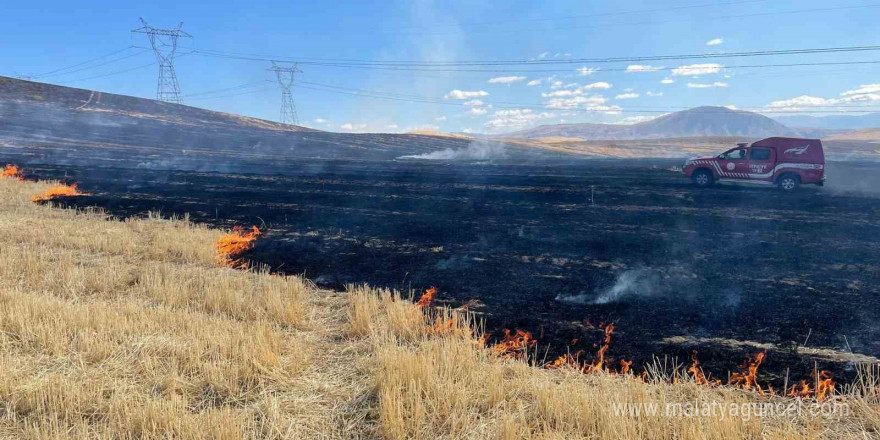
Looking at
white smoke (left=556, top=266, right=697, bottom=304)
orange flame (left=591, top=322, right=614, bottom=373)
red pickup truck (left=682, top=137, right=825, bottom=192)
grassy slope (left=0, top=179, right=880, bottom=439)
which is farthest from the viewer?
red pickup truck (left=682, top=137, right=825, bottom=192)

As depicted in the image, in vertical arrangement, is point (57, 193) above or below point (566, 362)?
above

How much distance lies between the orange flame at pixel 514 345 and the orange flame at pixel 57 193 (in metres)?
19.3

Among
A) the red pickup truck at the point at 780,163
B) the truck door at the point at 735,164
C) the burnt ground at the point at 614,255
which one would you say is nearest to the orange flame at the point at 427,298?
the burnt ground at the point at 614,255

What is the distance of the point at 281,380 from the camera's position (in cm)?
457

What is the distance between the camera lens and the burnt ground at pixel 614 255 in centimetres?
642

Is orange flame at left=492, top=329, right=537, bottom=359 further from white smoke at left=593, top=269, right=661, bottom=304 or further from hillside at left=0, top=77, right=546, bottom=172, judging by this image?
hillside at left=0, top=77, right=546, bottom=172

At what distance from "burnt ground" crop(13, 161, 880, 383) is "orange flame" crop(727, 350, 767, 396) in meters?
0.12

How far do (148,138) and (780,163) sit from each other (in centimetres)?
6554

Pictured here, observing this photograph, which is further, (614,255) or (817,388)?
(614,255)

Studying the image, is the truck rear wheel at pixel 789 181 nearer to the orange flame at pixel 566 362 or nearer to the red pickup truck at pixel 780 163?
the red pickup truck at pixel 780 163

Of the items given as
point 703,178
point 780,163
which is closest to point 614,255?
point 703,178

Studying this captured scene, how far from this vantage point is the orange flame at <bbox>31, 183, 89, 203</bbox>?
17222mm

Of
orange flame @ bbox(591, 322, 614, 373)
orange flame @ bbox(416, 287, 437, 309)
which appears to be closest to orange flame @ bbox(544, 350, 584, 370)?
orange flame @ bbox(591, 322, 614, 373)

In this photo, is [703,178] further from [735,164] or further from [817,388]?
[817,388]
